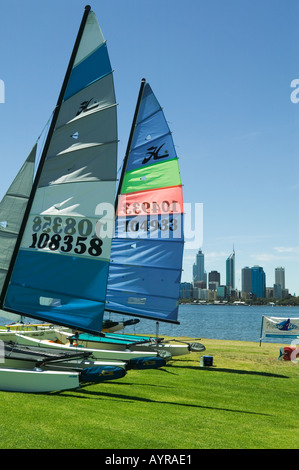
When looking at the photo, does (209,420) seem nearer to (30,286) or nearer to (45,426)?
(45,426)

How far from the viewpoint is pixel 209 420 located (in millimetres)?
10289

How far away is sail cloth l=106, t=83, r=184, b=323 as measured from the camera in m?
21.4

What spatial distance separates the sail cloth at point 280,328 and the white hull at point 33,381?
16.9m

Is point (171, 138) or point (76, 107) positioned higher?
point (171, 138)

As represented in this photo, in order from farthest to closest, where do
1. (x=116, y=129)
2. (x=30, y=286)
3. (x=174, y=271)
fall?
(x=174, y=271)
(x=116, y=129)
(x=30, y=286)

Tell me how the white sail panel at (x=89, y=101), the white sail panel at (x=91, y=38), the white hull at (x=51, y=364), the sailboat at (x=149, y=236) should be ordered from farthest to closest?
the sailboat at (x=149, y=236), the white sail panel at (x=91, y=38), the white sail panel at (x=89, y=101), the white hull at (x=51, y=364)

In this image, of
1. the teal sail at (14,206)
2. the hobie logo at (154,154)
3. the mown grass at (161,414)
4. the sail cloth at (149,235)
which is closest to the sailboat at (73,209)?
the teal sail at (14,206)

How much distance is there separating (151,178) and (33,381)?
12466mm

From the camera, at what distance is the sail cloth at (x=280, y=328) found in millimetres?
26261

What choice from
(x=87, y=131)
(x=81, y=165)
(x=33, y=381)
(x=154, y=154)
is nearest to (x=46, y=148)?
(x=81, y=165)

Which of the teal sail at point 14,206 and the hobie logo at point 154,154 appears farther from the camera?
the hobie logo at point 154,154

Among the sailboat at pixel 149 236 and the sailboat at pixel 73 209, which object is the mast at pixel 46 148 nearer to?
the sailboat at pixel 73 209
